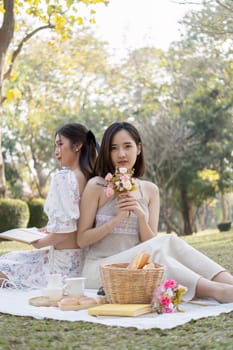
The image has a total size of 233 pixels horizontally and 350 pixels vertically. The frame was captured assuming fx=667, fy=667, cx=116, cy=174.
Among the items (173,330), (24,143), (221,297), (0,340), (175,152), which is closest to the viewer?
(0,340)

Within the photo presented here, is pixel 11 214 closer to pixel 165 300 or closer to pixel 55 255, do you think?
pixel 55 255

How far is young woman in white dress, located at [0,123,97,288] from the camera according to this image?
4.17m

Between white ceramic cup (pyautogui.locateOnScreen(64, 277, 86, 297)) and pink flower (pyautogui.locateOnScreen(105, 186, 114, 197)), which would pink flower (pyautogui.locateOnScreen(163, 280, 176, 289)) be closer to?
white ceramic cup (pyautogui.locateOnScreen(64, 277, 86, 297))

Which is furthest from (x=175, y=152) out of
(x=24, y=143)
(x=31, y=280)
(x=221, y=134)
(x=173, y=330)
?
(x=173, y=330)

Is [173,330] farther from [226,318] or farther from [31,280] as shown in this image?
[31,280]

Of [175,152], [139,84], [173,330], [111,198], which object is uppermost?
[139,84]

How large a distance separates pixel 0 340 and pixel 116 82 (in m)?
22.8

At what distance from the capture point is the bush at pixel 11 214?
12.9 meters

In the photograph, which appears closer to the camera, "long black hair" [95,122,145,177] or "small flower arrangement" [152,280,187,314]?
"small flower arrangement" [152,280,187,314]

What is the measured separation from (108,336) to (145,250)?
105cm

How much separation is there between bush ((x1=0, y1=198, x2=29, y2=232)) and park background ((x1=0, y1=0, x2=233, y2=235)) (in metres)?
5.12

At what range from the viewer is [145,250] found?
12.8 ft

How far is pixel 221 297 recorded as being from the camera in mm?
3635

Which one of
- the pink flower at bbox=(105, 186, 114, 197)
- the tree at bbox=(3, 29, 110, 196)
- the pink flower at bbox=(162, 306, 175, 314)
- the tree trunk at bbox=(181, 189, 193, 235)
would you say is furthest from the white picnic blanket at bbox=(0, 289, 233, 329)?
the tree at bbox=(3, 29, 110, 196)
